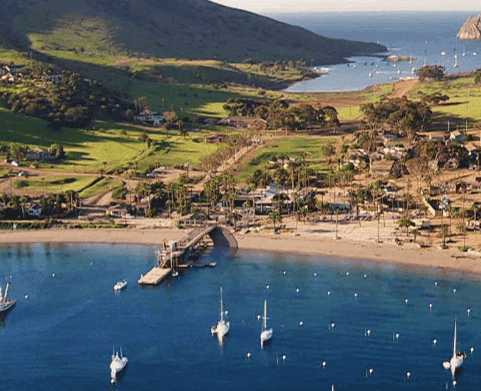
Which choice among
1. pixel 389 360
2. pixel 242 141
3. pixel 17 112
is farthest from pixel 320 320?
pixel 17 112

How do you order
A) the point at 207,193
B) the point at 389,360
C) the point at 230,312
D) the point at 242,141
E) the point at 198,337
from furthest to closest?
the point at 242,141 → the point at 207,193 → the point at 230,312 → the point at 198,337 → the point at 389,360

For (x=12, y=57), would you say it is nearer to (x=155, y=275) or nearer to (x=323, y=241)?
(x=323, y=241)

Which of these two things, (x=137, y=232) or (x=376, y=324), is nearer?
(x=376, y=324)

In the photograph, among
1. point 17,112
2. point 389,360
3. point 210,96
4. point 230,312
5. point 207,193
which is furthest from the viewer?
point 210,96

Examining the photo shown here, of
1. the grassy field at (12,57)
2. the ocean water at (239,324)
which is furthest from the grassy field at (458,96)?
the grassy field at (12,57)

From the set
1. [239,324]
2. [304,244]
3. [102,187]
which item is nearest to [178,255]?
[304,244]

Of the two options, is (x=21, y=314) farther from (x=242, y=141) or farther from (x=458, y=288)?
(x=242, y=141)

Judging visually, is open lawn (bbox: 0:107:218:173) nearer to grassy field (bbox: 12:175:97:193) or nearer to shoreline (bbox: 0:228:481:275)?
grassy field (bbox: 12:175:97:193)

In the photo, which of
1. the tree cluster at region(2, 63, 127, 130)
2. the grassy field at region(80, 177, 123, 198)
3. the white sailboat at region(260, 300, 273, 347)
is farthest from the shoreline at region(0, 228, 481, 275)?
the tree cluster at region(2, 63, 127, 130)
